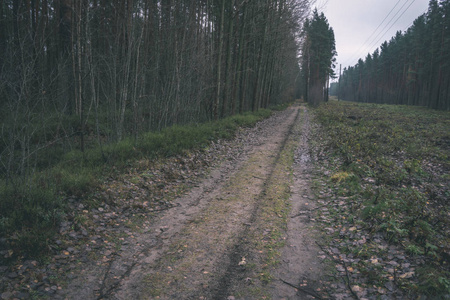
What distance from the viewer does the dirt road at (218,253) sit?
3.54 metres

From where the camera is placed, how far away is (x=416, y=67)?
54031 millimetres

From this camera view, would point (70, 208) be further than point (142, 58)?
No

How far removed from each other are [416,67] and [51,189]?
67.9 meters

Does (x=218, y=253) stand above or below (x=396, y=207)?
below

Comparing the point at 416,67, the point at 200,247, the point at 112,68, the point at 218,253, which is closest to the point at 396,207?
the point at 218,253

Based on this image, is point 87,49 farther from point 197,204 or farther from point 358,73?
point 358,73

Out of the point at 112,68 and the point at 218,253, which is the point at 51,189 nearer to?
the point at 218,253

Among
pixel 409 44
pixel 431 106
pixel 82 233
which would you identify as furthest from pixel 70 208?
pixel 409 44

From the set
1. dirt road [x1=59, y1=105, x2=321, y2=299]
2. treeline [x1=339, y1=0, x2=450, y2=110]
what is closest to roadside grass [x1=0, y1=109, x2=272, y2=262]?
dirt road [x1=59, y1=105, x2=321, y2=299]

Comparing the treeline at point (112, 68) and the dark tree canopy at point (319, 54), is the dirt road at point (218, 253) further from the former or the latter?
the dark tree canopy at point (319, 54)

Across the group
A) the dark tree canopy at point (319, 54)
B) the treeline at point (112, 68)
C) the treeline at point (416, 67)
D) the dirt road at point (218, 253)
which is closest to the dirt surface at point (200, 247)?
the dirt road at point (218, 253)

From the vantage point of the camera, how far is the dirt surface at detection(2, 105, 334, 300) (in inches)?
140

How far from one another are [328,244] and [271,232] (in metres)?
1.04

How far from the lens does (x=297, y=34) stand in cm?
2883
